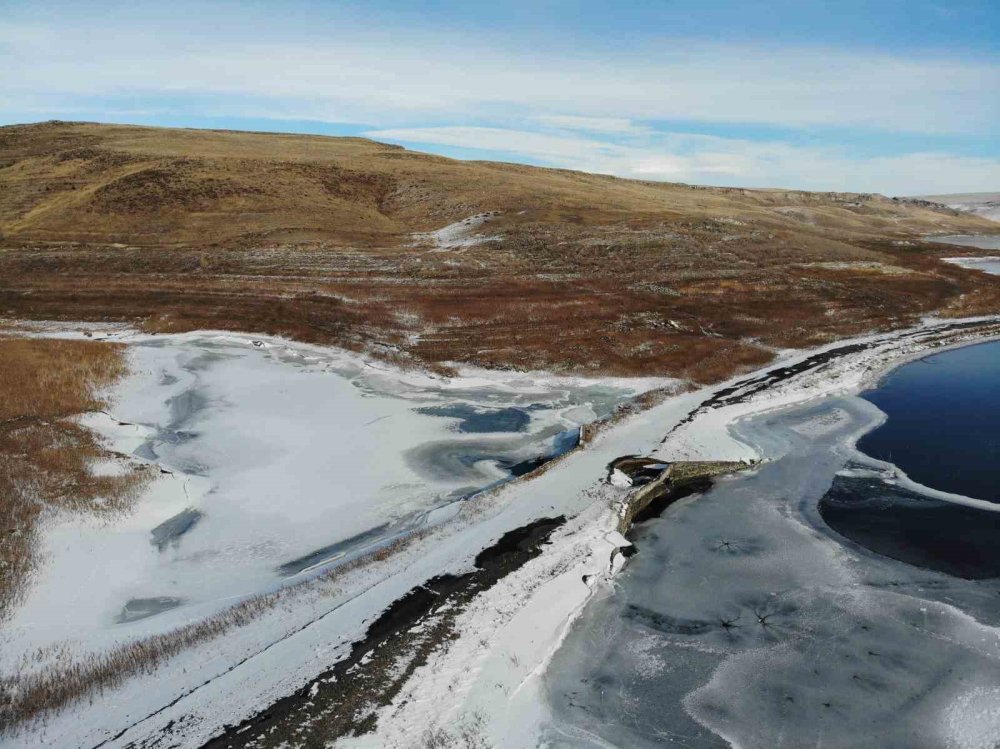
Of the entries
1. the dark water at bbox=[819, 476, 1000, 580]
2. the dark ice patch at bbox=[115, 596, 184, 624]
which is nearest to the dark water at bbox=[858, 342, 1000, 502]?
the dark water at bbox=[819, 476, 1000, 580]

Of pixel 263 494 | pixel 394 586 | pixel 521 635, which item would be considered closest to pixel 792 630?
pixel 521 635

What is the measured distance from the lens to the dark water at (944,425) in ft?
77.4

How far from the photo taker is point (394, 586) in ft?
54.9

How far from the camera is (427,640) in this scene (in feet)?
48.1

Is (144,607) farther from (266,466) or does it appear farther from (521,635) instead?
(521,635)

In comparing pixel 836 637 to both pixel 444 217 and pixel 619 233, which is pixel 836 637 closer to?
pixel 619 233

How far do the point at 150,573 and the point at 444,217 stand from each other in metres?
70.6

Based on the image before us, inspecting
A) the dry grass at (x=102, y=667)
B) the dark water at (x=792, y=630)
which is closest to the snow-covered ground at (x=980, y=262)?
the dark water at (x=792, y=630)

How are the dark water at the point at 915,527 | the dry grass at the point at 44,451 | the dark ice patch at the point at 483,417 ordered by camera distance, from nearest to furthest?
the dark water at the point at 915,527 < the dry grass at the point at 44,451 < the dark ice patch at the point at 483,417

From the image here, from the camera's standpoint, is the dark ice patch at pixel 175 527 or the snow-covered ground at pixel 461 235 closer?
the dark ice patch at pixel 175 527

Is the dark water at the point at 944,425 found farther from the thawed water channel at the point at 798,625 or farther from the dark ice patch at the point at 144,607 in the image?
the dark ice patch at the point at 144,607

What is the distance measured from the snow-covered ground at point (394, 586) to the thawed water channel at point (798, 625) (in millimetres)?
1057

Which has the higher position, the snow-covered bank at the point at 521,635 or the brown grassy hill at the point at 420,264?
the brown grassy hill at the point at 420,264

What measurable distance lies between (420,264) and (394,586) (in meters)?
47.1
